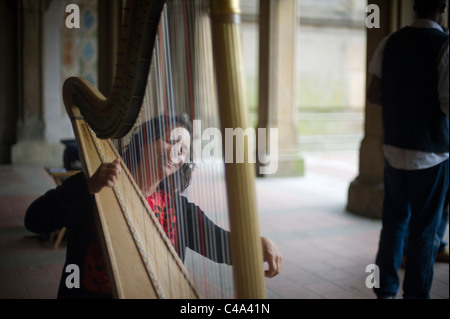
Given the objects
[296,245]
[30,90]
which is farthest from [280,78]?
[30,90]

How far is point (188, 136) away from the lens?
182 centimetres

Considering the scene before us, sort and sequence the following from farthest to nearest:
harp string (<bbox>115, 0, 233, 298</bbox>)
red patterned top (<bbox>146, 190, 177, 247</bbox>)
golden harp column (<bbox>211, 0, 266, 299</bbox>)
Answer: red patterned top (<bbox>146, 190, 177, 247</bbox>)
harp string (<bbox>115, 0, 233, 298</bbox>)
golden harp column (<bbox>211, 0, 266, 299</bbox>)

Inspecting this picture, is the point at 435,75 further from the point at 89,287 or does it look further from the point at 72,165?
the point at 72,165

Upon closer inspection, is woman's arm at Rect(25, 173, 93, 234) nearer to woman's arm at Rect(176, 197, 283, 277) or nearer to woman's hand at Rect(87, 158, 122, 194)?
woman's hand at Rect(87, 158, 122, 194)

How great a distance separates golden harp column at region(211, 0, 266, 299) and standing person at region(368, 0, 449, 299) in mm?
2113

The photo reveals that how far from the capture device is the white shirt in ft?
9.36

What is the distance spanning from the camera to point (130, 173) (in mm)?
1951

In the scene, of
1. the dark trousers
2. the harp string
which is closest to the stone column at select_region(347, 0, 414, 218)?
the dark trousers

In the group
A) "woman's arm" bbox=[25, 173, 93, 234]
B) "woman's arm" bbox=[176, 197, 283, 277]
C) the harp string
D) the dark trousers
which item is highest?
the harp string

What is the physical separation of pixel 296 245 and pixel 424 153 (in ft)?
6.77

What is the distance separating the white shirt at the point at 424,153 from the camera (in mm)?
2852

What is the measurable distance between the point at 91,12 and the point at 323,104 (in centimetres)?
709
